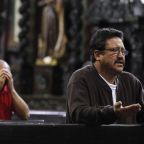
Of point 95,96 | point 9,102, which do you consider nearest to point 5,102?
point 9,102

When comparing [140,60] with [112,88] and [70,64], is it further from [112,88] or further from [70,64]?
[112,88]

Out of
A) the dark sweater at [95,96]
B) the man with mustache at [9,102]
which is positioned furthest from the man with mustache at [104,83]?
the man with mustache at [9,102]

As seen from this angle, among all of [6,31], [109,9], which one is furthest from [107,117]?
[6,31]

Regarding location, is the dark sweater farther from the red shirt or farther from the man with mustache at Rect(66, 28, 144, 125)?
the red shirt

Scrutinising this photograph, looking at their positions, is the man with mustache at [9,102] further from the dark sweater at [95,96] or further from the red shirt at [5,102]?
the dark sweater at [95,96]

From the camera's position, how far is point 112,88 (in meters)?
3.33

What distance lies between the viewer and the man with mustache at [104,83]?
3.21 m

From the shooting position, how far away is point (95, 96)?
10.7 ft

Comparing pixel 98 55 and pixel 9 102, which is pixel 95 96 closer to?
pixel 98 55

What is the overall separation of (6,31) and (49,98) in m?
1.99

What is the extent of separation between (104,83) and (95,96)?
0.10 meters

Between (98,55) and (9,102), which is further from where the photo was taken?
(9,102)

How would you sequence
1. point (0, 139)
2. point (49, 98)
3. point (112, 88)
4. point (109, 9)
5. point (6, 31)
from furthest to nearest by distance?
point (6, 31) < point (49, 98) < point (109, 9) < point (112, 88) < point (0, 139)

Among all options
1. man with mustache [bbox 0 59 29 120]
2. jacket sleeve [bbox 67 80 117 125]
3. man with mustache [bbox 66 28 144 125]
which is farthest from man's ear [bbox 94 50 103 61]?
man with mustache [bbox 0 59 29 120]
